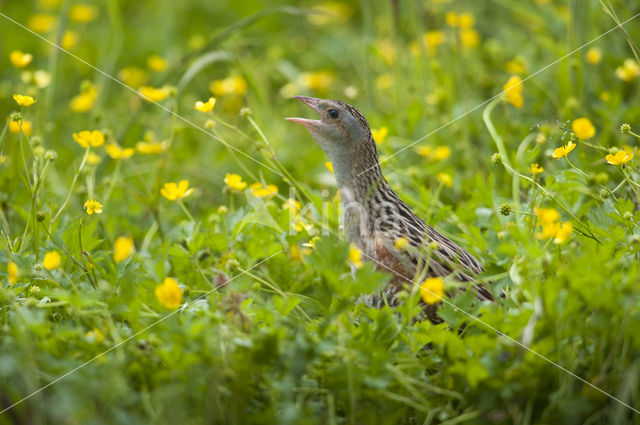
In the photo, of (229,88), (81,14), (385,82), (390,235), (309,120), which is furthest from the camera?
(81,14)

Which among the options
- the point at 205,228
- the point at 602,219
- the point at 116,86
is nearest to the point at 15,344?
the point at 205,228

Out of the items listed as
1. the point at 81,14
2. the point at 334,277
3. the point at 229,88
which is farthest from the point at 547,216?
the point at 81,14

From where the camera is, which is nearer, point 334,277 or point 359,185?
point 334,277

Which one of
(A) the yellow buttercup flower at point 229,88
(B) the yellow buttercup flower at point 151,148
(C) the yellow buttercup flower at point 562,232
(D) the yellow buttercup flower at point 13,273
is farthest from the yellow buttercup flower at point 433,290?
(A) the yellow buttercup flower at point 229,88

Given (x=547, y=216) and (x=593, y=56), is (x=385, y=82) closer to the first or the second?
(x=593, y=56)

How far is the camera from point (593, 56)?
4289mm

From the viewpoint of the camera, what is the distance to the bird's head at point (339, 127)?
3.10m

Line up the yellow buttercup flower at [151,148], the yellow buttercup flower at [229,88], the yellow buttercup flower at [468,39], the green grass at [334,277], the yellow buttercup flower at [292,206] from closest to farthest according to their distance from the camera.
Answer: the green grass at [334,277] < the yellow buttercup flower at [292,206] < the yellow buttercup flower at [151,148] < the yellow buttercup flower at [229,88] < the yellow buttercup flower at [468,39]

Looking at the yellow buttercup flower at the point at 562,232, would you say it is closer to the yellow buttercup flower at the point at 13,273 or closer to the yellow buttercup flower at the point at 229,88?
the yellow buttercup flower at the point at 13,273

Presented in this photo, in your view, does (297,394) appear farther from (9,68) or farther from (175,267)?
(9,68)

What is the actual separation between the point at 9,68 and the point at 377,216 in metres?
4.21

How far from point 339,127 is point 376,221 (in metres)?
0.42

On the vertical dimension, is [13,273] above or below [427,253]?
below

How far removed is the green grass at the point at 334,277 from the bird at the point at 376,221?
111 millimetres
